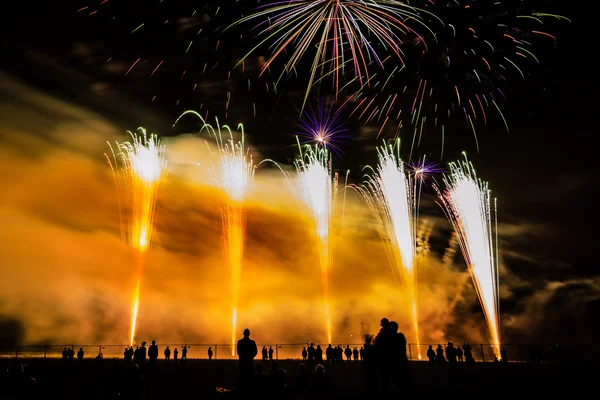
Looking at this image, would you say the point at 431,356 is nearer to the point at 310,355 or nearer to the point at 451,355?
the point at 451,355

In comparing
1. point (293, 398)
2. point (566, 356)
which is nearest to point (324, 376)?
point (293, 398)

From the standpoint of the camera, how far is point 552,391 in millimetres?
13562

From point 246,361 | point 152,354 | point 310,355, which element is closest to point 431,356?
point 310,355

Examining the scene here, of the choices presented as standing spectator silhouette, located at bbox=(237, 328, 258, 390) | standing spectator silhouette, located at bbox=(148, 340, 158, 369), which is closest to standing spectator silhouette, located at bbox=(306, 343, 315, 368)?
standing spectator silhouette, located at bbox=(148, 340, 158, 369)

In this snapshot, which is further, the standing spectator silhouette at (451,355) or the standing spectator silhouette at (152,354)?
the standing spectator silhouette at (451,355)

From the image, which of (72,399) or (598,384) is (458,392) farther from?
(72,399)

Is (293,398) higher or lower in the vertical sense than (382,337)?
lower

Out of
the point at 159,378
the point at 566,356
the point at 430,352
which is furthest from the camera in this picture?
the point at 566,356

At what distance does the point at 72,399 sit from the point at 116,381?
247 centimetres

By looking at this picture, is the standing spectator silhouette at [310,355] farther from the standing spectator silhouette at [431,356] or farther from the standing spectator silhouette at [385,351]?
the standing spectator silhouette at [385,351]

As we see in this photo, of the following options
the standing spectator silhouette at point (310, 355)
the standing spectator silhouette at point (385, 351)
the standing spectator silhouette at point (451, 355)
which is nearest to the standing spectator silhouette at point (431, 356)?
the standing spectator silhouette at point (451, 355)

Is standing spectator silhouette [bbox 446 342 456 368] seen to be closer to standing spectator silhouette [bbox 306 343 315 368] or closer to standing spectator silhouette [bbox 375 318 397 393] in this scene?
standing spectator silhouette [bbox 306 343 315 368]

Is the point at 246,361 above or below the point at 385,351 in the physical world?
below

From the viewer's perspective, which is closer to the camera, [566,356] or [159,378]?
[159,378]
